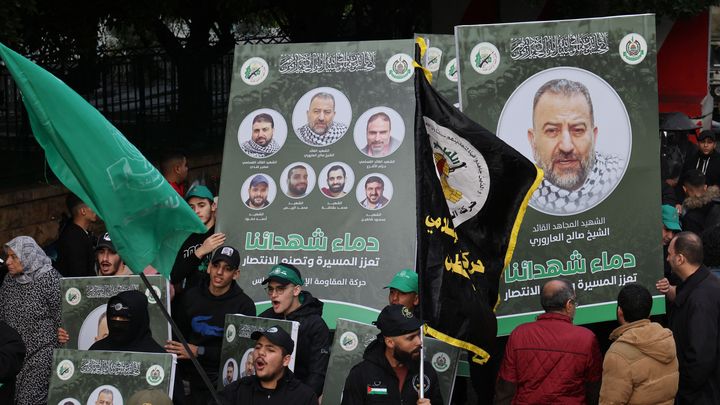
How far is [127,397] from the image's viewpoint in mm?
7129

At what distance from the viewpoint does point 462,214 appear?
6.72m

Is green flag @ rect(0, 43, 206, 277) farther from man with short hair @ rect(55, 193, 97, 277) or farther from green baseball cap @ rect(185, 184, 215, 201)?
man with short hair @ rect(55, 193, 97, 277)

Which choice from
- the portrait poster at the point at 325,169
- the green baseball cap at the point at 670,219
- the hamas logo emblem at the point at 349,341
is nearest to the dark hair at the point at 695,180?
the green baseball cap at the point at 670,219

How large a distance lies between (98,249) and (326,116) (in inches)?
71.9

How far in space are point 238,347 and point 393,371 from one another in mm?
1234

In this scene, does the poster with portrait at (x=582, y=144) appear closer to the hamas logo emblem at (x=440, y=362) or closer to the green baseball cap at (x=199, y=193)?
the hamas logo emblem at (x=440, y=362)

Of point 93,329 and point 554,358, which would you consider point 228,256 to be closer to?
point 93,329

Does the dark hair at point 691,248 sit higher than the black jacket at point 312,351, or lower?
higher

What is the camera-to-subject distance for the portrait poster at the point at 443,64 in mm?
9742

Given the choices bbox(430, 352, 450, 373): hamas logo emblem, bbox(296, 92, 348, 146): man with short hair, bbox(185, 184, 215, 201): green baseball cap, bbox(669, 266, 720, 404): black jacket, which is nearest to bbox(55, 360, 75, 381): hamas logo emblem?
bbox(185, 184, 215, 201): green baseball cap

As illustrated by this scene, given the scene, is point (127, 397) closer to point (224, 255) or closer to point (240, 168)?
point (224, 255)

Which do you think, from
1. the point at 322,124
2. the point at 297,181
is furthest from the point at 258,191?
the point at 322,124

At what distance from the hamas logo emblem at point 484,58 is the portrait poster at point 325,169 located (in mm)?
681

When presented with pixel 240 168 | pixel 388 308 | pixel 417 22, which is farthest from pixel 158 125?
pixel 388 308
